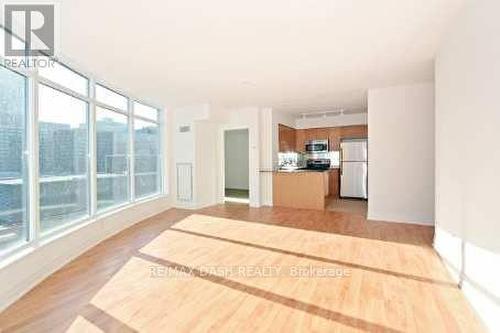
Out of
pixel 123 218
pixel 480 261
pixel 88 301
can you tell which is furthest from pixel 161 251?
pixel 480 261

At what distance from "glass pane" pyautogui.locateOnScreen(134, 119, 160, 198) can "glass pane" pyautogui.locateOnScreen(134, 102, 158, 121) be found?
157 mm

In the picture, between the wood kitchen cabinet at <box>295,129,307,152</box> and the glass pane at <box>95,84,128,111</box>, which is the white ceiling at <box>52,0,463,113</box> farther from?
the wood kitchen cabinet at <box>295,129,307,152</box>

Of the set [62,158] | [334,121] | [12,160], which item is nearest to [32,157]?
[12,160]

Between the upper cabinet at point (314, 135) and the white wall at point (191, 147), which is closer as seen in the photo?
the white wall at point (191, 147)

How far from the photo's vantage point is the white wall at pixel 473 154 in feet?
6.11

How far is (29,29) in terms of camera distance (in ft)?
8.96

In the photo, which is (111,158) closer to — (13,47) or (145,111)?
(145,111)

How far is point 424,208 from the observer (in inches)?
197

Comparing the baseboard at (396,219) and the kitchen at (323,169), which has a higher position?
the kitchen at (323,169)

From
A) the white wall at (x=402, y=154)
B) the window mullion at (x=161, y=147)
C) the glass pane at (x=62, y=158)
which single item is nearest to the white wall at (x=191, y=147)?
the window mullion at (x=161, y=147)

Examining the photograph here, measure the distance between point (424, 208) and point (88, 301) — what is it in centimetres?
546

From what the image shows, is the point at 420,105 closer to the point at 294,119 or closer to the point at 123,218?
the point at 294,119

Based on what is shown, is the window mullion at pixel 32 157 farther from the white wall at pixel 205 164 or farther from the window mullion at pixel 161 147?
the white wall at pixel 205 164

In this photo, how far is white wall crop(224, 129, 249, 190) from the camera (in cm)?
1093
